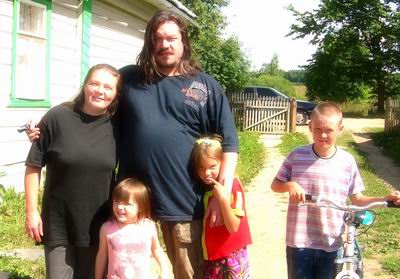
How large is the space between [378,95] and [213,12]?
11552 millimetres

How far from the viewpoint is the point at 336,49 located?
31469mm

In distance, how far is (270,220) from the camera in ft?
23.9

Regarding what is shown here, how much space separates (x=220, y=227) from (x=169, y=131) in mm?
572

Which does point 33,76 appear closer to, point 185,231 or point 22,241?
point 22,241

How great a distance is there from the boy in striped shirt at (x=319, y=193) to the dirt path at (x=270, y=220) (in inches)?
76.8

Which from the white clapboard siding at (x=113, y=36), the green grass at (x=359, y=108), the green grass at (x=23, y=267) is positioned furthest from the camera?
the green grass at (x=359, y=108)

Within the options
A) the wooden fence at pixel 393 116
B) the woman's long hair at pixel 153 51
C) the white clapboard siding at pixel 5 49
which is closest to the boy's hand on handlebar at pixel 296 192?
the woman's long hair at pixel 153 51

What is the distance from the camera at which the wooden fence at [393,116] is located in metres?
19.5

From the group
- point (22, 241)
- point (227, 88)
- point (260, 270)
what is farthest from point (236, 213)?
point (227, 88)

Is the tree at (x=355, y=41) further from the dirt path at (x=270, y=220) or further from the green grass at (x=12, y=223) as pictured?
the green grass at (x=12, y=223)

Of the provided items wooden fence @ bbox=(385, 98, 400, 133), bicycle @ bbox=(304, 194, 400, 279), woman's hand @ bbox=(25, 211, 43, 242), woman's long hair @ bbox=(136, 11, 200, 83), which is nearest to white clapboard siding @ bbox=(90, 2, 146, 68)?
woman's long hair @ bbox=(136, 11, 200, 83)

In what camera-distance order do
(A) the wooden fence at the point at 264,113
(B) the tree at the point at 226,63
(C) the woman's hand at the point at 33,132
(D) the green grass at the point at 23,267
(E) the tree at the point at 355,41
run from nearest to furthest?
(C) the woman's hand at the point at 33,132
(D) the green grass at the point at 23,267
(B) the tree at the point at 226,63
(A) the wooden fence at the point at 264,113
(E) the tree at the point at 355,41

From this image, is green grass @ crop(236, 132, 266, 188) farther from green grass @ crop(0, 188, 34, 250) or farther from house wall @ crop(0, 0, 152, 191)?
green grass @ crop(0, 188, 34, 250)

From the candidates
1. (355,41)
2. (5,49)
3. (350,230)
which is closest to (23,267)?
(350,230)
